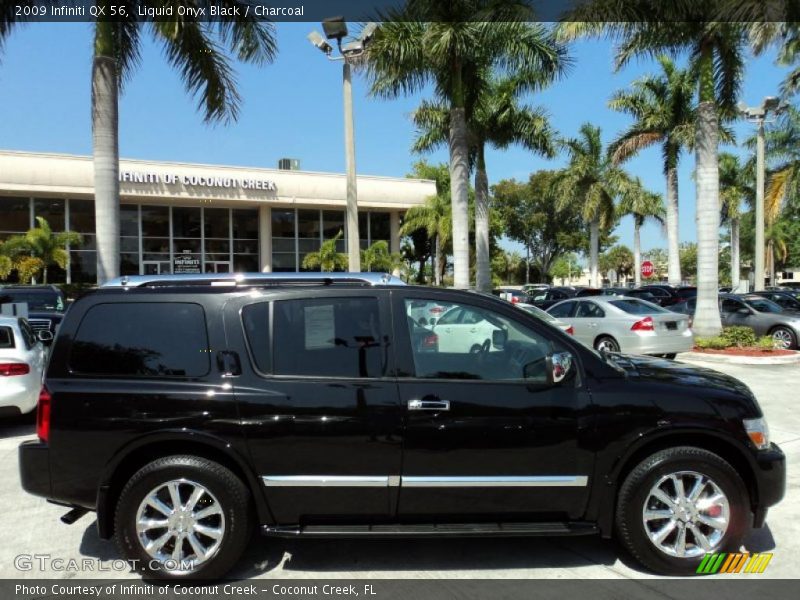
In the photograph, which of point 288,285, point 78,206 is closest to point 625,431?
point 288,285

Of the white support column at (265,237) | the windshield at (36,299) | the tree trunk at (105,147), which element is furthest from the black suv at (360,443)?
the white support column at (265,237)

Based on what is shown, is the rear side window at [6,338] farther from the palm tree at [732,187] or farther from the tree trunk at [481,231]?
the palm tree at [732,187]

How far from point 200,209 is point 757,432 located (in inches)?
1096

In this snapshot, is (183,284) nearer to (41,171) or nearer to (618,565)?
(618,565)

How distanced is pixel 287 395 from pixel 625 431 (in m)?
2.00

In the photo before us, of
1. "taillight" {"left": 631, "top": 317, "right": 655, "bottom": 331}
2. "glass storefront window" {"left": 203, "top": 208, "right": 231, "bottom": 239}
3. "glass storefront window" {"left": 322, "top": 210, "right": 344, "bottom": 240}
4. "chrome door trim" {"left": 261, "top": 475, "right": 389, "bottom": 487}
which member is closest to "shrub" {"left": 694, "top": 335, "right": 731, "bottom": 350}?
"taillight" {"left": 631, "top": 317, "right": 655, "bottom": 331}

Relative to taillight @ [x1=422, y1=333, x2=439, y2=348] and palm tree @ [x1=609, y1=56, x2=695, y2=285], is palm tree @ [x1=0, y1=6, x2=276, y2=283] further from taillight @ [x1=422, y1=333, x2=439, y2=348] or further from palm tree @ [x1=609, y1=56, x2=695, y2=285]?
palm tree @ [x1=609, y1=56, x2=695, y2=285]

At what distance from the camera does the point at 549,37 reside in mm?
16344

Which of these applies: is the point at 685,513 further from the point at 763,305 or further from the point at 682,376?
the point at 763,305

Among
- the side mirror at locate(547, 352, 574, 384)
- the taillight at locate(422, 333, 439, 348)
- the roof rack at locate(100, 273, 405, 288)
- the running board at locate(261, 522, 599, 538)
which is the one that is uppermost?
the roof rack at locate(100, 273, 405, 288)

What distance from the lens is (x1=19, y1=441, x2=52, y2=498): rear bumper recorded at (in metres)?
3.67

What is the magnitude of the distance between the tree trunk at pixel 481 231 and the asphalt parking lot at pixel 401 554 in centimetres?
1476

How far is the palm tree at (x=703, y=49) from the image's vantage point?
13.6 meters

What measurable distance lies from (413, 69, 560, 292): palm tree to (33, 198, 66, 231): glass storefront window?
15128mm
